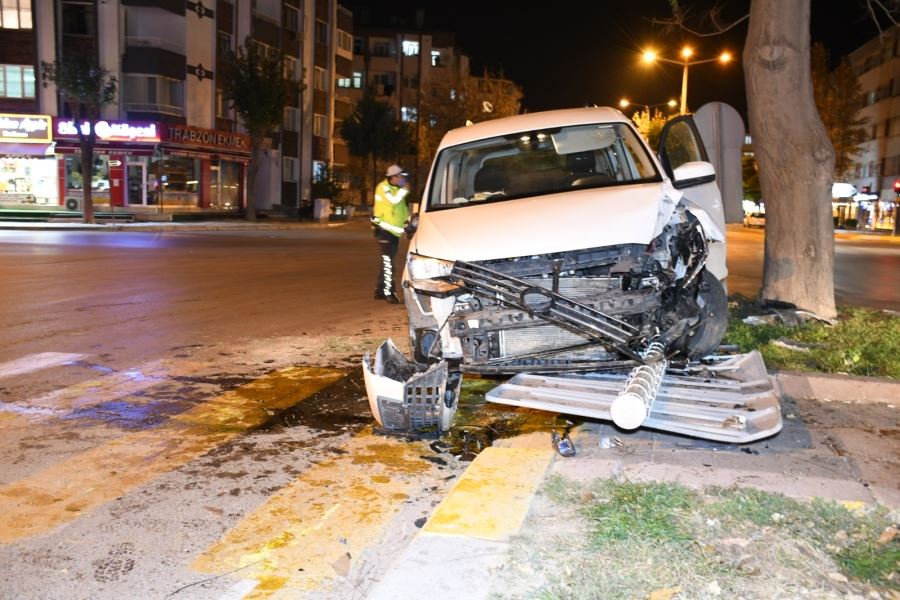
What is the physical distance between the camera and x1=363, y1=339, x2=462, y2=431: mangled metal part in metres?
5.26

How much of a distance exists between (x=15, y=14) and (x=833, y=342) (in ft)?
138

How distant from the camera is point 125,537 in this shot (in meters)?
4.05

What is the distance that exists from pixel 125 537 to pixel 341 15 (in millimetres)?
66076

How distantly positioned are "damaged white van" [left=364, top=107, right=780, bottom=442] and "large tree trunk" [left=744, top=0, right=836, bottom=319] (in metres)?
3.59

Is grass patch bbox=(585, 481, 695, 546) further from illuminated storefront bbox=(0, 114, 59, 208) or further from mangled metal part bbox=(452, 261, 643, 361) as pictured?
illuminated storefront bbox=(0, 114, 59, 208)

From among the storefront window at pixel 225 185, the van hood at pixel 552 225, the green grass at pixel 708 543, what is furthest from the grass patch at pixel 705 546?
the storefront window at pixel 225 185

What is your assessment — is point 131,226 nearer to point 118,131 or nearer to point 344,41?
point 118,131

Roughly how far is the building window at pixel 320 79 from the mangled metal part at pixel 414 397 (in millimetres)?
54971

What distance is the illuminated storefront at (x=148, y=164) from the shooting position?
38.7 metres

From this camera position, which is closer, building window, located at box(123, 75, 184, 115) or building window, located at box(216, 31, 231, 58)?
building window, located at box(123, 75, 184, 115)

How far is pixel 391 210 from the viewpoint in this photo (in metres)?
11.3

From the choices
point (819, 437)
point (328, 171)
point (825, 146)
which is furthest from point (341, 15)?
point (819, 437)

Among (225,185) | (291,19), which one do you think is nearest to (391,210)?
(225,185)

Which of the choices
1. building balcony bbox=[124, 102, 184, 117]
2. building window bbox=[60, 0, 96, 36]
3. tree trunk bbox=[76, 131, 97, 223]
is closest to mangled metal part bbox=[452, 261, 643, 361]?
tree trunk bbox=[76, 131, 97, 223]
